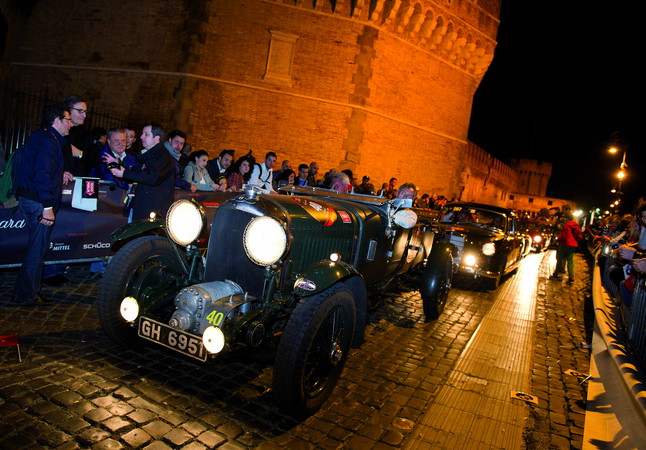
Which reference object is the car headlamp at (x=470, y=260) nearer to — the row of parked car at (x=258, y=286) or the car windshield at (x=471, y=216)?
the car windshield at (x=471, y=216)

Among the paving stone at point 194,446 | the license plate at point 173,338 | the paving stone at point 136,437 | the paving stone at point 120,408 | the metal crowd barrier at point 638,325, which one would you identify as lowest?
the paving stone at point 120,408

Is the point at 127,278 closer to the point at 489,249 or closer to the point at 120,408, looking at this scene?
the point at 120,408

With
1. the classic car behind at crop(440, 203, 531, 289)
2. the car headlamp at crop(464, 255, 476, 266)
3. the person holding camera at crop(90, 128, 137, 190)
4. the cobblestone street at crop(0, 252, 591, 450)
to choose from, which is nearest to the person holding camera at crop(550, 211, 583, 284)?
the classic car behind at crop(440, 203, 531, 289)

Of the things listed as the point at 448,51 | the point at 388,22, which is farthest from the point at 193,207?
the point at 448,51

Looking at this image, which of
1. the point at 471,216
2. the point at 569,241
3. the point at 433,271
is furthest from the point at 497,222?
the point at 433,271

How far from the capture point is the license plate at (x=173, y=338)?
7.82 feet

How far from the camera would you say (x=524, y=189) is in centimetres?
5788

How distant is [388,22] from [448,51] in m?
4.36

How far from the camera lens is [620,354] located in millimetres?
3672

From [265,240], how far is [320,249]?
635 millimetres

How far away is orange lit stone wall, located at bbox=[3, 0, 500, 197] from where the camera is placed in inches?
561

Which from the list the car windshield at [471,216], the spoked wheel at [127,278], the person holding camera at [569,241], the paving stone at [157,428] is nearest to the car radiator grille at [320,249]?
the spoked wheel at [127,278]

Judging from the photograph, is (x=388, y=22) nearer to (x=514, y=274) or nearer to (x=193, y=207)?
(x=514, y=274)

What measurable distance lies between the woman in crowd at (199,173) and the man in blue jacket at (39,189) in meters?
2.26
